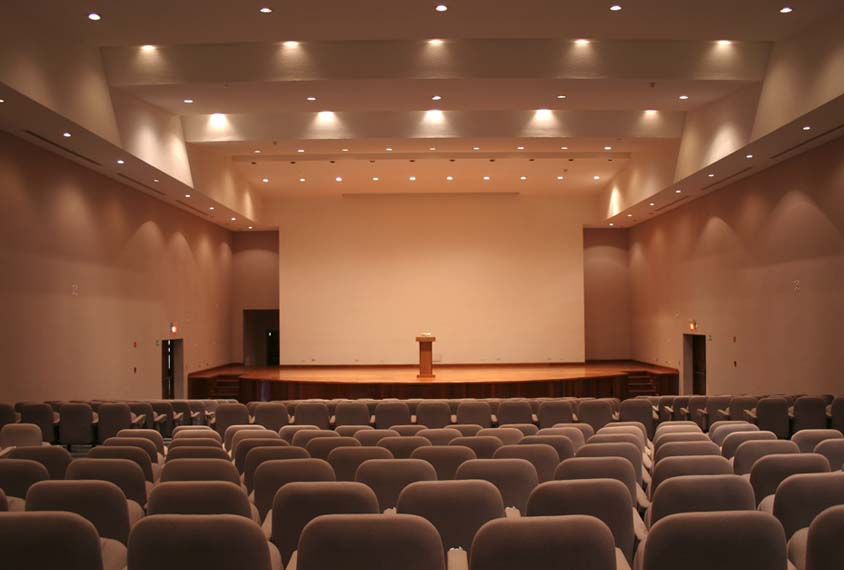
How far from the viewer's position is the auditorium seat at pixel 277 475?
12.8ft

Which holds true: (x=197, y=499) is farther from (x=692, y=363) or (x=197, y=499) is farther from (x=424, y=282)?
(x=424, y=282)

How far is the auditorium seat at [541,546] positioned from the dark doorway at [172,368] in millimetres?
16732

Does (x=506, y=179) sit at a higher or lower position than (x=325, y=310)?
higher

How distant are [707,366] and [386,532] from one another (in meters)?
15.7

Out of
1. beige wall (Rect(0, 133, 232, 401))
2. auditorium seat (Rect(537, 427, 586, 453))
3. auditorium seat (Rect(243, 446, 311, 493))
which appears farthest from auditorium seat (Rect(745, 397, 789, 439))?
beige wall (Rect(0, 133, 232, 401))

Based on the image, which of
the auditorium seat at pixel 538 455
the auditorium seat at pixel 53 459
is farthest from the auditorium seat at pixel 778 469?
the auditorium seat at pixel 53 459

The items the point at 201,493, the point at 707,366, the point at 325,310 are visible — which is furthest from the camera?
the point at 325,310

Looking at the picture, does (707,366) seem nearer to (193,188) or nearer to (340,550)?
(193,188)

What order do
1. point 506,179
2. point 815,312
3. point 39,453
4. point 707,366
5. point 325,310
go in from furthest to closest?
1. point 325,310
2. point 506,179
3. point 707,366
4. point 815,312
5. point 39,453

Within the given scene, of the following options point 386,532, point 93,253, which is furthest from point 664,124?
point 386,532

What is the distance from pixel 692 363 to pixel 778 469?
49.6 ft

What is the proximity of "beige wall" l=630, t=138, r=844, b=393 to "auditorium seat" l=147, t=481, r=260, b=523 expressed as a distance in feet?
35.7

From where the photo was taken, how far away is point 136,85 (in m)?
11.2

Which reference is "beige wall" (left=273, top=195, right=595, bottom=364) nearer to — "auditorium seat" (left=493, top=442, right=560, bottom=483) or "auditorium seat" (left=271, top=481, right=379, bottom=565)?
"auditorium seat" (left=493, top=442, right=560, bottom=483)
